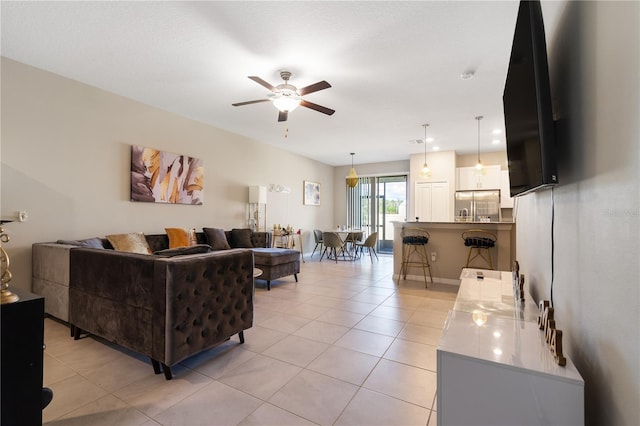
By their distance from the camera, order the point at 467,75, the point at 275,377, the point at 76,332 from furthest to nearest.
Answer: the point at 467,75 < the point at 76,332 < the point at 275,377

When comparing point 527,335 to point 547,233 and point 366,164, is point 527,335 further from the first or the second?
point 366,164

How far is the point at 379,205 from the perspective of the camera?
930 centimetres

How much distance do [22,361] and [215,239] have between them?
376 centimetres

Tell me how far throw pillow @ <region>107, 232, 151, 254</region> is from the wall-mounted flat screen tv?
409 cm

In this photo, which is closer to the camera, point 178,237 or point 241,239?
point 178,237

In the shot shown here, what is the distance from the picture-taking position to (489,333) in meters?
1.32

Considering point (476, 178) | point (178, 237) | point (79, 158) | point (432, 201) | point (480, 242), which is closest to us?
point (79, 158)

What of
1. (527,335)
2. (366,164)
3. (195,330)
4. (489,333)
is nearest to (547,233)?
(527,335)

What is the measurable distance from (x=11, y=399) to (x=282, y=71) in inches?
131

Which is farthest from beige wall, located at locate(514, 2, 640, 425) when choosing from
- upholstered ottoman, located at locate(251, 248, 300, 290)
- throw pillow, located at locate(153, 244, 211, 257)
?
upholstered ottoman, located at locate(251, 248, 300, 290)

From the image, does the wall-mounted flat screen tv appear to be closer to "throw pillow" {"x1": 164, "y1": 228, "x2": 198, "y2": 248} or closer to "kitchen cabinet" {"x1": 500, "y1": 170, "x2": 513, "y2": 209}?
"throw pillow" {"x1": 164, "y1": 228, "x2": 198, "y2": 248}

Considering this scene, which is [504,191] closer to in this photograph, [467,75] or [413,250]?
[413,250]

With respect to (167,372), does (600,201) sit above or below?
above

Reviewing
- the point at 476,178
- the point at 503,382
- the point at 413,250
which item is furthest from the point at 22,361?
the point at 476,178
